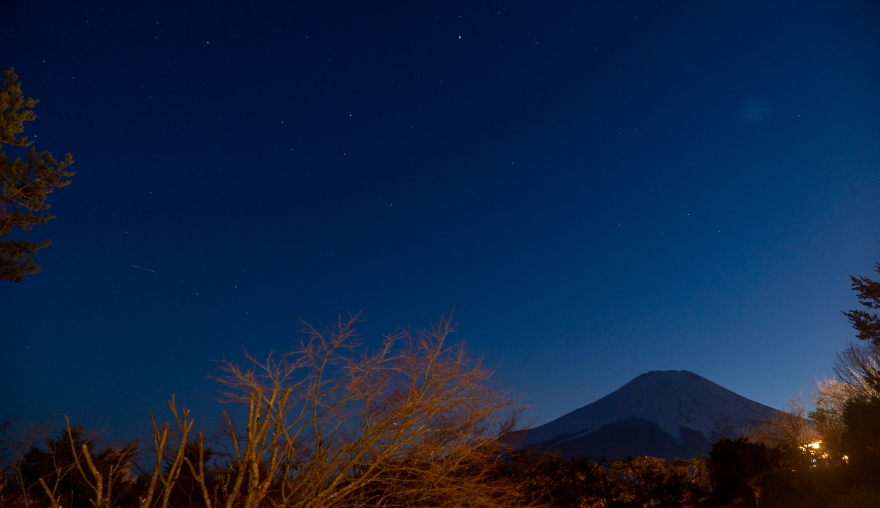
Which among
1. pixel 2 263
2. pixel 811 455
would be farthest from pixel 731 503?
pixel 2 263

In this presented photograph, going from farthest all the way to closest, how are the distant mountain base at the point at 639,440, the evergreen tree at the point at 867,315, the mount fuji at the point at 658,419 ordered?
the mount fuji at the point at 658,419, the distant mountain base at the point at 639,440, the evergreen tree at the point at 867,315

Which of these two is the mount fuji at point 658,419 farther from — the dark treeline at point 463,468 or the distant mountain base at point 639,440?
the dark treeline at point 463,468

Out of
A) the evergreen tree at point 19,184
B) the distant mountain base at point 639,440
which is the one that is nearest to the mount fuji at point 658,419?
the distant mountain base at point 639,440

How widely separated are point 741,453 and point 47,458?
75.4 feet

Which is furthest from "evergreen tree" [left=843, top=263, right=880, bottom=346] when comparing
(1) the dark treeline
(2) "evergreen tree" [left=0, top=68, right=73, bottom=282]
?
(2) "evergreen tree" [left=0, top=68, right=73, bottom=282]

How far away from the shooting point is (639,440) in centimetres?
12756

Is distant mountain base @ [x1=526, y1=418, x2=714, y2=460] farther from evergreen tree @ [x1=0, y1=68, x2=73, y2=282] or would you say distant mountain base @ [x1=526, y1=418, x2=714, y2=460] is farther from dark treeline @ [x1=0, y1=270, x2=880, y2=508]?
evergreen tree @ [x1=0, y1=68, x2=73, y2=282]

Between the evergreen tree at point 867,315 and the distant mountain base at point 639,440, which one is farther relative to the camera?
the distant mountain base at point 639,440

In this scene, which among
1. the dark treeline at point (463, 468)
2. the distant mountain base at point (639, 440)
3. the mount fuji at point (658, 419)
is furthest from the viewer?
the mount fuji at point (658, 419)

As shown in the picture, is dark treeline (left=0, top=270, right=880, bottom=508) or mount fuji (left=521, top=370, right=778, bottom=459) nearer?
dark treeline (left=0, top=270, right=880, bottom=508)

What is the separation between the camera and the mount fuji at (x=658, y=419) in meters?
121

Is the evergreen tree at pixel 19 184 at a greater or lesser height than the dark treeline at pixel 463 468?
greater

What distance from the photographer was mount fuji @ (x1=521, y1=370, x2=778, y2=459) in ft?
397

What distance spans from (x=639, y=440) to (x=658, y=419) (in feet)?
60.8
